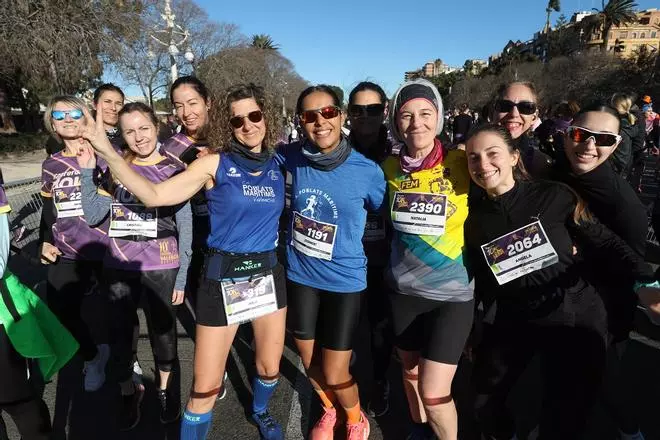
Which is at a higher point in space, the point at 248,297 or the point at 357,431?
the point at 248,297

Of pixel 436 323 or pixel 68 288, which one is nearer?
pixel 436 323

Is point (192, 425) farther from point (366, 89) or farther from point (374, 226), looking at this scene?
point (366, 89)

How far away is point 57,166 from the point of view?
3.08m

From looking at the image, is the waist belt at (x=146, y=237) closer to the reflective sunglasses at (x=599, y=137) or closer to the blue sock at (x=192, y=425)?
the blue sock at (x=192, y=425)

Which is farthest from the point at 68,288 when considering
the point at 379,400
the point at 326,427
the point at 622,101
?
the point at 622,101

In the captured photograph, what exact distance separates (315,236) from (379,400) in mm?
1541

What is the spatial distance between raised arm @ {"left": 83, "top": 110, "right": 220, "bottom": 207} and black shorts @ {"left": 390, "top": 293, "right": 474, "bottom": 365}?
132 cm

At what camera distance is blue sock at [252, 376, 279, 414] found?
9.25ft

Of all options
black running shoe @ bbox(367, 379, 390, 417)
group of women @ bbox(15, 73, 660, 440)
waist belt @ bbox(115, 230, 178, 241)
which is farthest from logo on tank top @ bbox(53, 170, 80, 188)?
black running shoe @ bbox(367, 379, 390, 417)

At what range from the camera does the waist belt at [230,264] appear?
2398 millimetres

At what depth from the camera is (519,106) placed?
9.22ft

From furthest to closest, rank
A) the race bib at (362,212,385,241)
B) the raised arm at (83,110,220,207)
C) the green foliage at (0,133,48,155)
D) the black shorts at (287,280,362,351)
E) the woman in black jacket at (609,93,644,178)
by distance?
1. the green foliage at (0,133,48,155)
2. the woman in black jacket at (609,93,644,178)
3. the race bib at (362,212,385,241)
4. the black shorts at (287,280,362,351)
5. the raised arm at (83,110,220,207)

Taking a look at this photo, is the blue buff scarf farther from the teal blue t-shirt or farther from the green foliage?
the green foliage

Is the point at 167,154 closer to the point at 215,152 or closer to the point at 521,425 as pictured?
the point at 215,152
